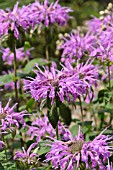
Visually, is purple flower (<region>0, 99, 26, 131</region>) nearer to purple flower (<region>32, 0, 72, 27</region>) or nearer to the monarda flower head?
the monarda flower head

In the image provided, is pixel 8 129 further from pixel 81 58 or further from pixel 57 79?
pixel 81 58

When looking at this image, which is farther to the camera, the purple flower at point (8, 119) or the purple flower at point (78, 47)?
the purple flower at point (78, 47)

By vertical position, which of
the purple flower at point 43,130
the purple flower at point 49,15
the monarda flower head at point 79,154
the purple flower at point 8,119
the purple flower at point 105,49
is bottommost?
the monarda flower head at point 79,154

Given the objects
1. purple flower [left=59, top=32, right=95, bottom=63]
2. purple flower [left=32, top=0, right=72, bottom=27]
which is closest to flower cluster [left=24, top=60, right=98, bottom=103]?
purple flower [left=59, top=32, right=95, bottom=63]

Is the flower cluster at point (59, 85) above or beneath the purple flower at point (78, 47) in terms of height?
beneath

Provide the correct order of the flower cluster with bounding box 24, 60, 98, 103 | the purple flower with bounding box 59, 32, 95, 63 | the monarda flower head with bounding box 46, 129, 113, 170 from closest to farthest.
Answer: the monarda flower head with bounding box 46, 129, 113, 170 → the flower cluster with bounding box 24, 60, 98, 103 → the purple flower with bounding box 59, 32, 95, 63

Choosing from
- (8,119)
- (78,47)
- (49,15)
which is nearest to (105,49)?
(78,47)

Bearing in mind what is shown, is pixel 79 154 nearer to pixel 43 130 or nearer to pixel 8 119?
pixel 8 119

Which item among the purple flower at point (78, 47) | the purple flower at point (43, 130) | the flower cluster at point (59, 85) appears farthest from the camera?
the purple flower at point (78, 47)

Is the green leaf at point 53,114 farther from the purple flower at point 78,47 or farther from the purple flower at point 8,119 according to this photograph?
the purple flower at point 78,47

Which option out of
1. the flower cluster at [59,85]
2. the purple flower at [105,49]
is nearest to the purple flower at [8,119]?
the flower cluster at [59,85]
